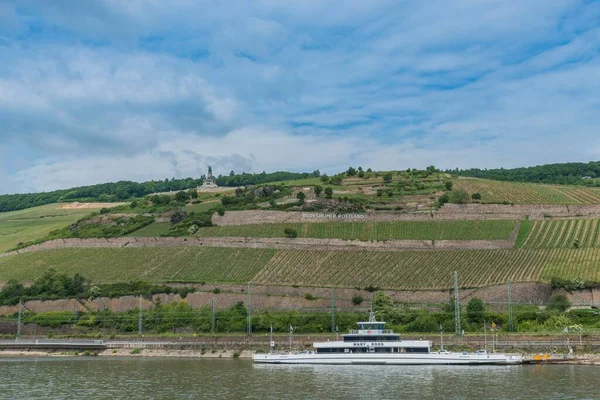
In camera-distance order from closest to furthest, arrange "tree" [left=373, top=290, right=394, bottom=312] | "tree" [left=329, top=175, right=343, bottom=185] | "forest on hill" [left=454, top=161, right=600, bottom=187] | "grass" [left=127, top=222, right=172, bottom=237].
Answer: "tree" [left=373, top=290, right=394, bottom=312], "grass" [left=127, top=222, right=172, bottom=237], "tree" [left=329, top=175, right=343, bottom=185], "forest on hill" [left=454, top=161, right=600, bottom=187]

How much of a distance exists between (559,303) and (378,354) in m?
21.4

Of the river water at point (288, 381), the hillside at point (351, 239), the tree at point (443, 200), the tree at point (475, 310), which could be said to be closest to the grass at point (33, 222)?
the hillside at point (351, 239)

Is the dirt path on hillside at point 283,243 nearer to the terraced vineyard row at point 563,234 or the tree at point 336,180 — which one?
the terraced vineyard row at point 563,234

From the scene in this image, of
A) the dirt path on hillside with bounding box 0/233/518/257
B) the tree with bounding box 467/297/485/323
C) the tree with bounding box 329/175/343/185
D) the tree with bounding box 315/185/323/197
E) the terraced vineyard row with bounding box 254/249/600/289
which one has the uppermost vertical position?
the tree with bounding box 329/175/343/185

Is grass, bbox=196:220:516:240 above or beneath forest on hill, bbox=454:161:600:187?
beneath

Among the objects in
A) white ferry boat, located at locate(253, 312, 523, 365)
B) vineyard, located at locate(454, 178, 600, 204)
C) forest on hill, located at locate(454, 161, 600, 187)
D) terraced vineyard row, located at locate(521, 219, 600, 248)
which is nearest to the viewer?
white ferry boat, located at locate(253, 312, 523, 365)

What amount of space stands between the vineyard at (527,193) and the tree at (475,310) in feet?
112

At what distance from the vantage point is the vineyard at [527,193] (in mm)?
97875

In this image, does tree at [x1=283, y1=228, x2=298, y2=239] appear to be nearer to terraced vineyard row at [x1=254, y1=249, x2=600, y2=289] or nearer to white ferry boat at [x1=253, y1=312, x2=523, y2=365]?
terraced vineyard row at [x1=254, y1=249, x2=600, y2=289]

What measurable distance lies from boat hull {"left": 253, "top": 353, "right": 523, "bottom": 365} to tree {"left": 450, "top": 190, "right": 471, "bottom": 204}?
44.0m

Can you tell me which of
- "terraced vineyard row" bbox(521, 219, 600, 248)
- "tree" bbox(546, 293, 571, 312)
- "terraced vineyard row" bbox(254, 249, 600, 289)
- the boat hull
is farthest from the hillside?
the boat hull

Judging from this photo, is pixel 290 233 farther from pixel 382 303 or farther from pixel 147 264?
pixel 382 303

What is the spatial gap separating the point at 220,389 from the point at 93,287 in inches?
1734

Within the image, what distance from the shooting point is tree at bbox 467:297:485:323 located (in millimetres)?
64312
